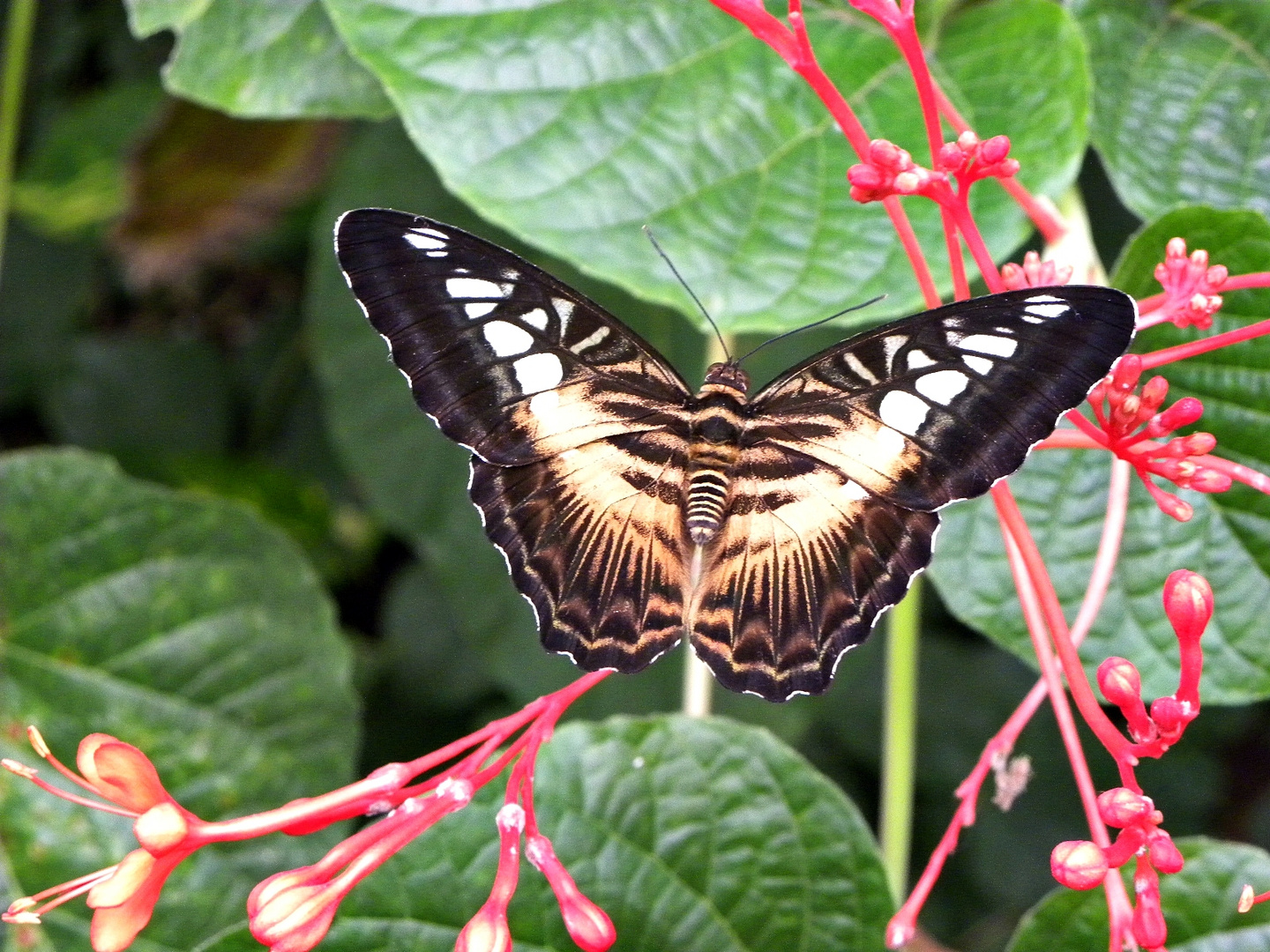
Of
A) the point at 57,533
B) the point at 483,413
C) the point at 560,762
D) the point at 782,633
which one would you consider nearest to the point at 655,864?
the point at 560,762

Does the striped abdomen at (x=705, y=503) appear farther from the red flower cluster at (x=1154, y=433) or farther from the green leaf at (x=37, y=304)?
the green leaf at (x=37, y=304)

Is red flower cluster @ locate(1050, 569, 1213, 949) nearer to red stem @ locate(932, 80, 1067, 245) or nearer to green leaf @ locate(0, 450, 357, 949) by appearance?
red stem @ locate(932, 80, 1067, 245)

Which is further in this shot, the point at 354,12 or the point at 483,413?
the point at 354,12

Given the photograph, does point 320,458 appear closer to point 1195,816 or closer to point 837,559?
point 837,559

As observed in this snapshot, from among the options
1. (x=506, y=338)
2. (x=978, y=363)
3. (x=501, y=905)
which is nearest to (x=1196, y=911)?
(x=978, y=363)

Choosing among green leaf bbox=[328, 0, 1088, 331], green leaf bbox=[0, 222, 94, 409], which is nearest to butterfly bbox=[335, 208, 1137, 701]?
green leaf bbox=[328, 0, 1088, 331]

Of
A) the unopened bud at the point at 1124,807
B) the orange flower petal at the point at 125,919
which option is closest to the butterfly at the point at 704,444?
the unopened bud at the point at 1124,807
